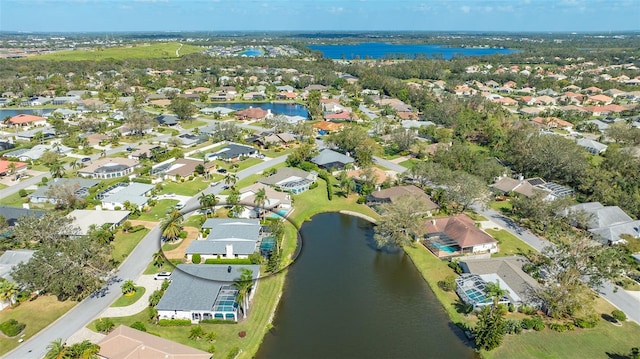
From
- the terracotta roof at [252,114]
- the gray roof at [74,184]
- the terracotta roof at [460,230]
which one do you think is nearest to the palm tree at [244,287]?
the terracotta roof at [460,230]

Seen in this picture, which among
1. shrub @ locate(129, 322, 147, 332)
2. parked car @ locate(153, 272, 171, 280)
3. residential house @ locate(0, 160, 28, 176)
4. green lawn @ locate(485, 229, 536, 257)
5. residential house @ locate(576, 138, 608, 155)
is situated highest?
residential house @ locate(576, 138, 608, 155)

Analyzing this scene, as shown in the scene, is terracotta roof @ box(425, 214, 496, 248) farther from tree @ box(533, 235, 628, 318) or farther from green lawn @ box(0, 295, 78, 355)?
green lawn @ box(0, 295, 78, 355)

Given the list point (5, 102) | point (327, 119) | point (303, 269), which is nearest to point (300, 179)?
point (303, 269)

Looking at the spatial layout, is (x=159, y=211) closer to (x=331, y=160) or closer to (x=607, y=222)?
(x=331, y=160)

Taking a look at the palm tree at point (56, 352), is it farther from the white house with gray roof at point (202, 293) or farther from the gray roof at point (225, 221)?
the gray roof at point (225, 221)

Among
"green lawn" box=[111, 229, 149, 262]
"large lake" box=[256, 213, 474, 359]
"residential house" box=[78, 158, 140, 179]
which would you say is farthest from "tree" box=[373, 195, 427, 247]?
"residential house" box=[78, 158, 140, 179]

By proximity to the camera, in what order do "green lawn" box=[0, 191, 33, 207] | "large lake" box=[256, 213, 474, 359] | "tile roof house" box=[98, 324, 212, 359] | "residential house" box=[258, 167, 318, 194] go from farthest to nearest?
1. "residential house" box=[258, 167, 318, 194]
2. "green lawn" box=[0, 191, 33, 207]
3. "large lake" box=[256, 213, 474, 359]
4. "tile roof house" box=[98, 324, 212, 359]
